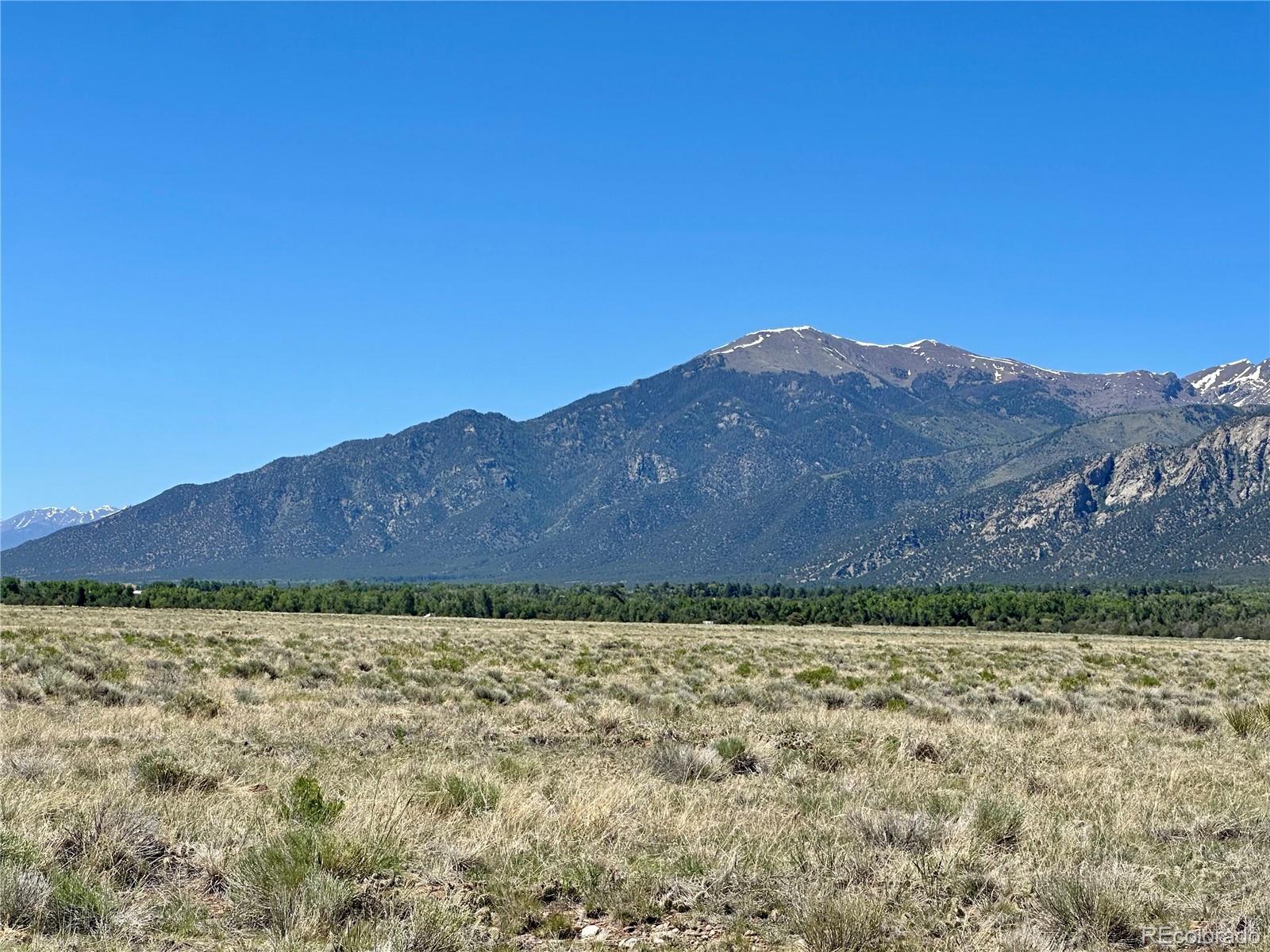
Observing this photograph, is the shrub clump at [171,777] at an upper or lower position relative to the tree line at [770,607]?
upper

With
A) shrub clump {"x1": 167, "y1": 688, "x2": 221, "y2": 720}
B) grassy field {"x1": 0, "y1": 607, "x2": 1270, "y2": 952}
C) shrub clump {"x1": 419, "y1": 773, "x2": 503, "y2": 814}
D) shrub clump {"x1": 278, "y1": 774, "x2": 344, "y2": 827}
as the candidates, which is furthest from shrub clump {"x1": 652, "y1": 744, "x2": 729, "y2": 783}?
shrub clump {"x1": 167, "y1": 688, "x2": 221, "y2": 720}

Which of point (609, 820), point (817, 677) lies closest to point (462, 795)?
point (609, 820)

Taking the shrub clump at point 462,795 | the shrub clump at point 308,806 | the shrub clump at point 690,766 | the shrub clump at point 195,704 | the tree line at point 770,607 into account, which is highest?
the shrub clump at point 308,806

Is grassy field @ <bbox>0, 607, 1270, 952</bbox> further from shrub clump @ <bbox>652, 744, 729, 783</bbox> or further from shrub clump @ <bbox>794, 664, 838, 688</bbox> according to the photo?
shrub clump @ <bbox>794, 664, 838, 688</bbox>

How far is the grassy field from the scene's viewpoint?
658 cm

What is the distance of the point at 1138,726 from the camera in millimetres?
16250

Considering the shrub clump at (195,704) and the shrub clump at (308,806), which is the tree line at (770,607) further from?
the shrub clump at (308,806)

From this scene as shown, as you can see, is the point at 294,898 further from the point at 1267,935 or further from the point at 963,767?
the point at 963,767

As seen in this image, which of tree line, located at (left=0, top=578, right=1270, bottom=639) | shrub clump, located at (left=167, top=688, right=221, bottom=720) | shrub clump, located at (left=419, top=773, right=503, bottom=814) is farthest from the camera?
tree line, located at (left=0, top=578, right=1270, bottom=639)

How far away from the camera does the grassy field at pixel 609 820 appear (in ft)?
21.6

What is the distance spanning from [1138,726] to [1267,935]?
34.6 feet

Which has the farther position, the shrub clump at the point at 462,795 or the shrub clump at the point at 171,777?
the shrub clump at the point at 171,777

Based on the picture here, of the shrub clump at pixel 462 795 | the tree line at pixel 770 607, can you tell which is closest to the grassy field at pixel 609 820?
the shrub clump at pixel 462 795

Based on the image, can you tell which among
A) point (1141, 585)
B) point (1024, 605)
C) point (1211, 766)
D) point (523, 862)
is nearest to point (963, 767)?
point (1211, 766)
